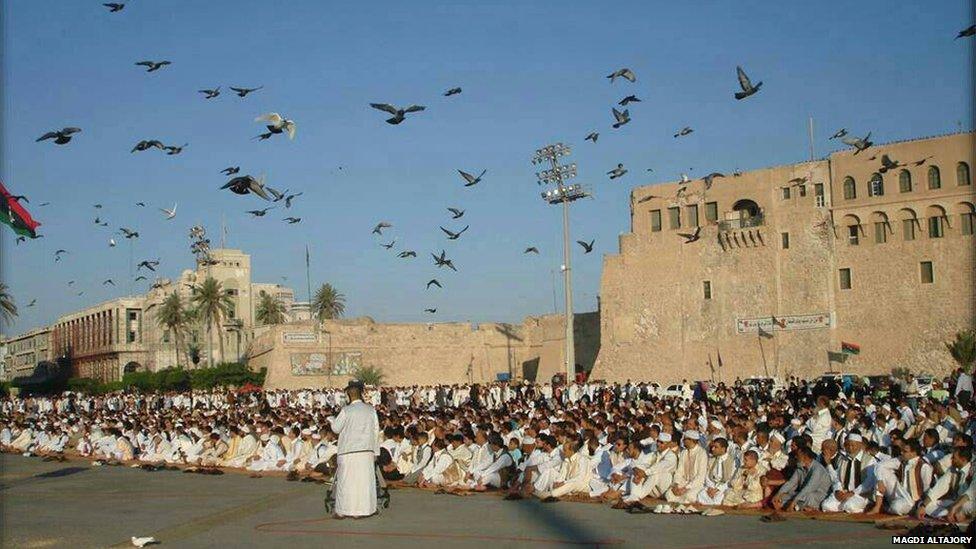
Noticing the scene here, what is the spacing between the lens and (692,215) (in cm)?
5684

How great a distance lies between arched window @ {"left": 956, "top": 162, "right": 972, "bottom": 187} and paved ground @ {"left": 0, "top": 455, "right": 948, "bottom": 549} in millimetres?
39656

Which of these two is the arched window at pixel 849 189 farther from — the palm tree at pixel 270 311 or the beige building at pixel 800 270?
the palm tree at pixel 270 311

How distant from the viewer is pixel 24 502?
52.7 feet

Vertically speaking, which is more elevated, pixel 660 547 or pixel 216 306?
pixel 216 306

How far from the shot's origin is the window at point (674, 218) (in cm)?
5716

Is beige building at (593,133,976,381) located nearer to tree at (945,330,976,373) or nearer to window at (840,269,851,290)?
window at (840,269,851,290)

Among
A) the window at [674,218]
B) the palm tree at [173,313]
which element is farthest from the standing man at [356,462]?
the palm tree at [173,313]

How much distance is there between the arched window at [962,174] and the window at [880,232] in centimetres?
397

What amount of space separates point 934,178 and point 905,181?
1.37 m

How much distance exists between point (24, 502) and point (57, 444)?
15703mm

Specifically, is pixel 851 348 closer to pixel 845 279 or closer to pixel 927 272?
pixel 845 279

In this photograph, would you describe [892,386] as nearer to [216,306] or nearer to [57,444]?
[57,444]

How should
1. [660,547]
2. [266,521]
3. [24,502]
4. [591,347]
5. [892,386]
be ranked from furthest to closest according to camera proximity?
[591,347] < [892,386] < [24,502] < [266,521] < [660,547]

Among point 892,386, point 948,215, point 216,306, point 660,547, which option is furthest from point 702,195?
point 660,547
